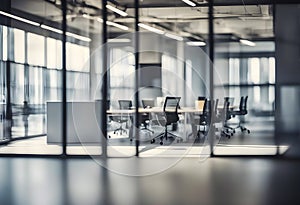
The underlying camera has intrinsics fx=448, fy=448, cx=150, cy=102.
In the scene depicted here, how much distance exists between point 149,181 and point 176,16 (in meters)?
3.30

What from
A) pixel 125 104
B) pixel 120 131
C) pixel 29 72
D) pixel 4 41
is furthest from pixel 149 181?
pixel 4 41

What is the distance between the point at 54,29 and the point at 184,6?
221 centimetres

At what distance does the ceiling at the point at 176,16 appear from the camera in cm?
725

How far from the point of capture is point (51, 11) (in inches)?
296

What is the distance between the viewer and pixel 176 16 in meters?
7.54

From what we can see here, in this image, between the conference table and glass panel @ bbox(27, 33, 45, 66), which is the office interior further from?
the conference table

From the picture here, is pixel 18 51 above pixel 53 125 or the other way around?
above

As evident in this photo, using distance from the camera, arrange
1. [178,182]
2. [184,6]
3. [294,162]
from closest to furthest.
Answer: [178,182]
[294,162]
[184,6]

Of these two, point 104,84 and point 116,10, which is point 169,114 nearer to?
point 104,84

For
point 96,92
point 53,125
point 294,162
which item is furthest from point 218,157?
point 53,125

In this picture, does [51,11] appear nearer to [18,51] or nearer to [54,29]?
[54,29]

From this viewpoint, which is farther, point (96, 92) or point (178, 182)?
point (96, 92)

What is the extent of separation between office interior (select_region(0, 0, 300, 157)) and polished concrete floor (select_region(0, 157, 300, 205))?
0.61 metres

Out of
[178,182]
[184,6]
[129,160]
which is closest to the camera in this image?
[178,182]
